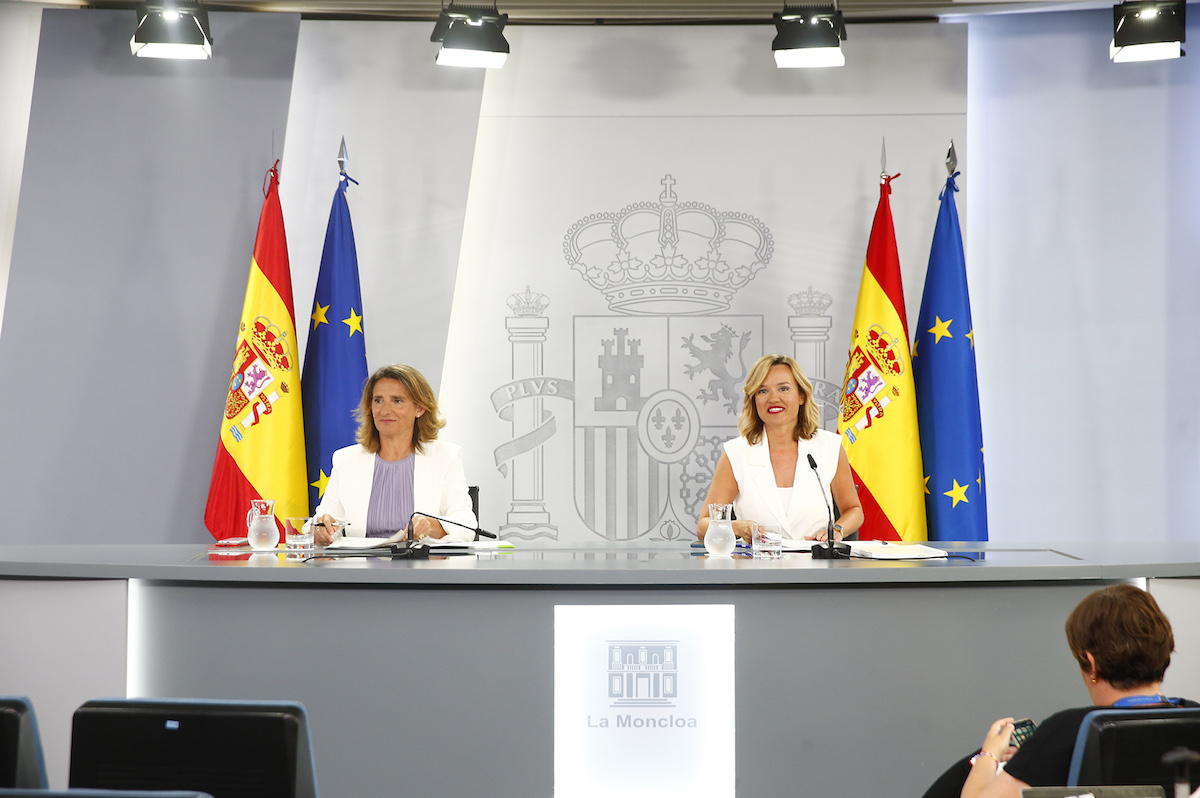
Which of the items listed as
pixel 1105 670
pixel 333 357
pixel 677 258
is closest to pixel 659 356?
pixel 677 258

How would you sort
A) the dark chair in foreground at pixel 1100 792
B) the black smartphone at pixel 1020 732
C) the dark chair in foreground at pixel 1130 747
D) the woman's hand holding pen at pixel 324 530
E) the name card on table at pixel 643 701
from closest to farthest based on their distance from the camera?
the dark chair in foreground at pixel 1100 792
the dark chair in foreground at pixel 1130 747
the black smartphone at pixel 1020 732
the name card on table at pixel 643 701
the woman's hand holding pen at pixel 324 530

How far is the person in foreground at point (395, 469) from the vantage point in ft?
11.0

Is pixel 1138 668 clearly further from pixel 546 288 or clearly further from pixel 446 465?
pixel 546 288

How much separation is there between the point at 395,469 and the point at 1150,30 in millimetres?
3645

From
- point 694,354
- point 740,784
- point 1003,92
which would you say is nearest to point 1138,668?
point 740,784

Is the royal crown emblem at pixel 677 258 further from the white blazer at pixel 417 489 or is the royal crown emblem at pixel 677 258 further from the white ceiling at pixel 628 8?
the white blazer at pixel 417 489

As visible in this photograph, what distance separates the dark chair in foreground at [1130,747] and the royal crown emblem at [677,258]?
3323mm

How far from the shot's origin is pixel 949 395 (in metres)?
4.30

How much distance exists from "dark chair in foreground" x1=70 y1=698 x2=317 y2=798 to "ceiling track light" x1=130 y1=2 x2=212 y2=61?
333cm

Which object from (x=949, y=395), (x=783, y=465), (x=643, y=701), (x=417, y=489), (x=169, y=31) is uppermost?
(x=169, y=31)

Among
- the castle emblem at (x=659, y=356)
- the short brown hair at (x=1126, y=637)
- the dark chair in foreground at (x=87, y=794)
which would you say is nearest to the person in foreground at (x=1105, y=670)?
the short brown hair at (x=1126, y=637)

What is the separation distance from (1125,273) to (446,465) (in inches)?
134

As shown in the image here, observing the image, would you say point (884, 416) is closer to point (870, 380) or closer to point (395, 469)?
point (870, 380)

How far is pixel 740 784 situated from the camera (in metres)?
2.53
